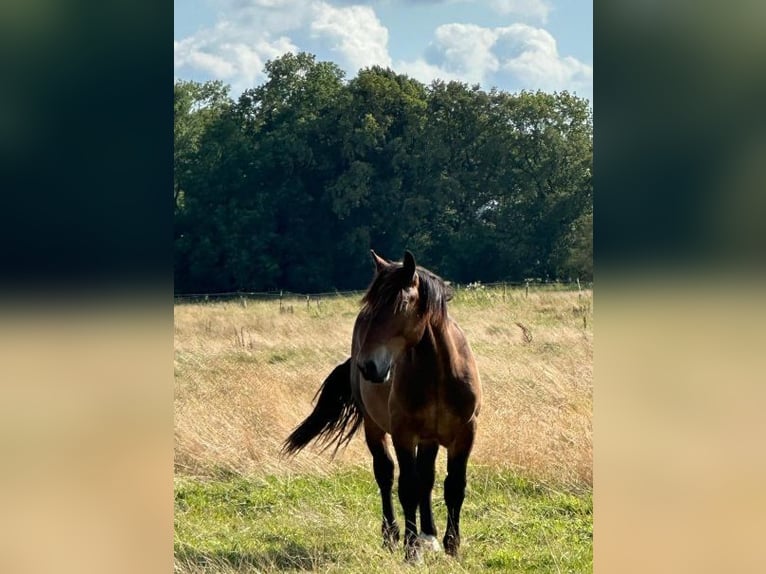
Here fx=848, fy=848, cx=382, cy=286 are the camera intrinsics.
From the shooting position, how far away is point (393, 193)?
28375 mm

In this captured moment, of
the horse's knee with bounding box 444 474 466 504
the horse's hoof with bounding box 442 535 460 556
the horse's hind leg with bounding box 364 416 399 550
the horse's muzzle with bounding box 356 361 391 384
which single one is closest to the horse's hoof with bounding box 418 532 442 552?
the horse's hoof with bounding box 442 535 460 556

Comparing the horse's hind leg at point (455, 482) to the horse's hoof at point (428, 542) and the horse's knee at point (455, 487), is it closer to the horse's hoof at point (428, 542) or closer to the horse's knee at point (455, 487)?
the horse's knee at point (455, 487)

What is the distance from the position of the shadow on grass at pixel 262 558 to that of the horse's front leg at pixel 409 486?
20.3 inches

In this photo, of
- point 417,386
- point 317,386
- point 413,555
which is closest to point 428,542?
point 413,555

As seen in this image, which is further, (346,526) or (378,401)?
(346,526)

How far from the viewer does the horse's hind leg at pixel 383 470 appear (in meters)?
5.76

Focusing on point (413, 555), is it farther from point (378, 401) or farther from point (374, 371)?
point (374, 371)

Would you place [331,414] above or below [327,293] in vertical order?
below

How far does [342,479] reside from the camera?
7215mm

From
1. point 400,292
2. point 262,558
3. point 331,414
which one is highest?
point 400,292

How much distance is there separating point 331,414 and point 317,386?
12.5 ft
